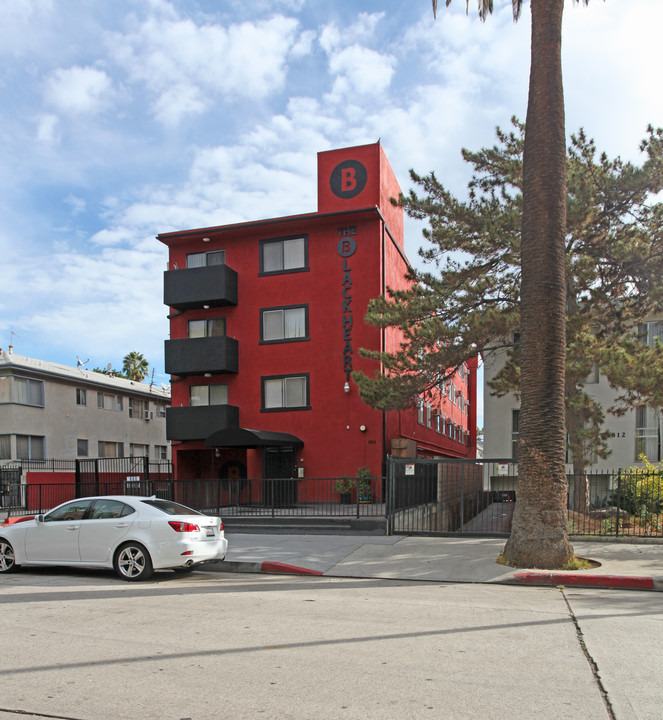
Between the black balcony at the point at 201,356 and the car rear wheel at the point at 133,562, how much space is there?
54.4 ft

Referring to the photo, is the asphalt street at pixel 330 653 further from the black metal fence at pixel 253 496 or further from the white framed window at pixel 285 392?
the white framed window at pixel 285 392

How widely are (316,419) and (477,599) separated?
17696 millimetres

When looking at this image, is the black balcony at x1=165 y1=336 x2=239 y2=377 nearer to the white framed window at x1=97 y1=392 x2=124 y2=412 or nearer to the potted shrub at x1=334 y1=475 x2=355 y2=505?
the potted shrub at x1=334 y1=475 x2=355 y2=505

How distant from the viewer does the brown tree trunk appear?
11914 millimetres

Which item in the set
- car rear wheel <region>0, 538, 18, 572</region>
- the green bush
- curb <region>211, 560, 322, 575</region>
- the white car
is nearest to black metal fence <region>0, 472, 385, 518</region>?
curb <region>211, 560, 322, 575</region>

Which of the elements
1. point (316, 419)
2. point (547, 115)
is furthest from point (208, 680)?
point (316, 419)

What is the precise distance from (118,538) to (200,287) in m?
18.1

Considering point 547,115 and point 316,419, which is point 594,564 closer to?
point 547,115

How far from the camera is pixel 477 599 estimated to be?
9445mm

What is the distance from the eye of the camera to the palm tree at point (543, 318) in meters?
11.9

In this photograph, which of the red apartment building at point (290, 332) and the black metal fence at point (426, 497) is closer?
the black metal fence at point (426, 497)

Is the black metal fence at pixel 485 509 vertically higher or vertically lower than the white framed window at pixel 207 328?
lower

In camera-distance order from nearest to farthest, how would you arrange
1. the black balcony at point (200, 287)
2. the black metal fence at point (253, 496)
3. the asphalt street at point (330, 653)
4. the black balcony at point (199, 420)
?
the asphalt street at point (330, 653) < the black metal fence at point (253, 496) < the black balcony at point (199, 420) < the black balcony at point (200, 287)

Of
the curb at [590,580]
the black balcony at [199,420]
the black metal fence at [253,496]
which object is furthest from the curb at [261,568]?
the black balcony at [199,420]
